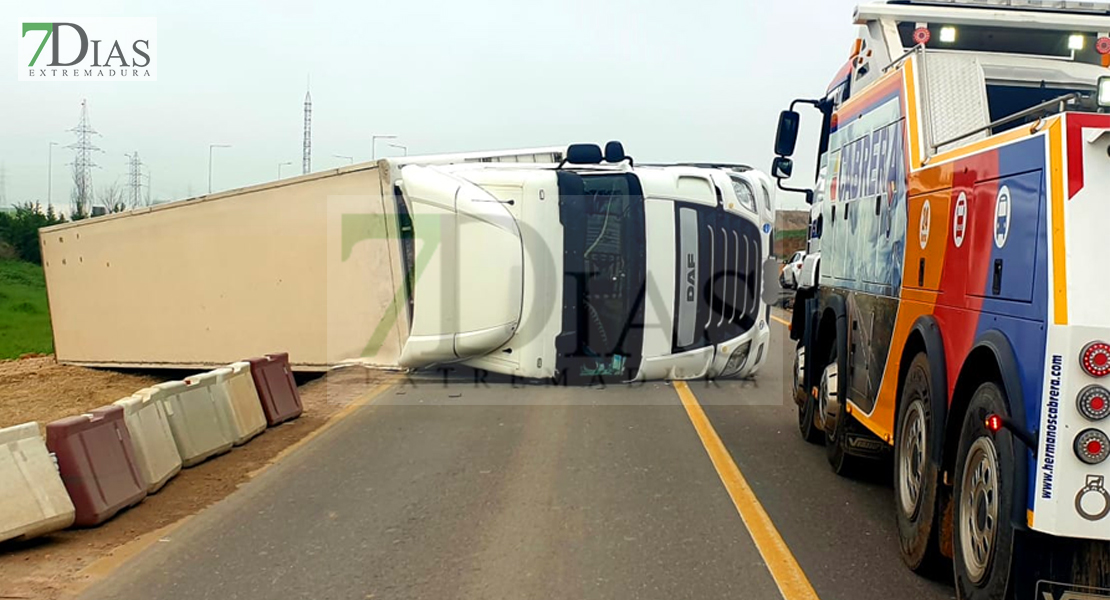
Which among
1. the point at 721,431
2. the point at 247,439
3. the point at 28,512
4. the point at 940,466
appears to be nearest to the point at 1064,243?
the point at 940,466

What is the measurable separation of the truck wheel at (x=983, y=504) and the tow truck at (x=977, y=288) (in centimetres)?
1

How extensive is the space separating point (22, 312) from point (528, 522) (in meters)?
26.5

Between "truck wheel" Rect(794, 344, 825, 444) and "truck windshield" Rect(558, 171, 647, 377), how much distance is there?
2567mm

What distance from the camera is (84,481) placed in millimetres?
6633

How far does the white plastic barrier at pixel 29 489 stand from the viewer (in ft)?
19.9

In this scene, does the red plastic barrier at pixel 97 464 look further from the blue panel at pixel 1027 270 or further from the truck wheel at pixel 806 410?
the truck wheel at pixel 806 410

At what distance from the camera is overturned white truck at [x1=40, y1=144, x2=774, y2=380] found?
11555 millimetres

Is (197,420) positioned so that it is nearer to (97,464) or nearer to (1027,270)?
(97,464)

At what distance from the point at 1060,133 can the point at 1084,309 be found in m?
0.73

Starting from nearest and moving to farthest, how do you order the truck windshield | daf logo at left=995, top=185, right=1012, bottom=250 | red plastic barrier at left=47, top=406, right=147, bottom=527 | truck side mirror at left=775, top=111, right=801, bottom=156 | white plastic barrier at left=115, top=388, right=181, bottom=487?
daf logo at left=995, top=185, right=1012, bottom=250 → red plastic barrier at left=47, top=406, right=147, bottom=527 → white plastic barrier at left=115, top=388, right=181, bottom=487 → truck side mirror at left=775, top=111, right=801, bottom=156 → the truck windshield

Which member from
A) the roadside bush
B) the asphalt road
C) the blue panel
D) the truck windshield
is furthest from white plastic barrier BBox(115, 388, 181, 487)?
the roadside bush

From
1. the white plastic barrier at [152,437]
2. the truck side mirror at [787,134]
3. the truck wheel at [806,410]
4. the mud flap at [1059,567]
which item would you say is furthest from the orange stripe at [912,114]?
the white plastic barrier at [152,437]

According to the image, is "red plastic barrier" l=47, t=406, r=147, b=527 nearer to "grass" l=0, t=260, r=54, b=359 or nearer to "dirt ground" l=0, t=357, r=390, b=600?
"dirt ground" l=0, t=357, r=390, b=600

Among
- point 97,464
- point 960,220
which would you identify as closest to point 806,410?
point 960,220
